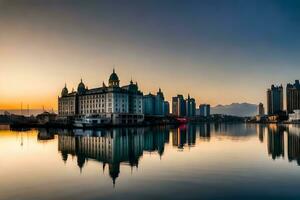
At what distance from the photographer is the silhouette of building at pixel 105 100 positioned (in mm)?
148875

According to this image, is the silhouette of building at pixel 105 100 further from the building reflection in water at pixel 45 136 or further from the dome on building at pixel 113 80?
the building reflection in water at pixel 45 136

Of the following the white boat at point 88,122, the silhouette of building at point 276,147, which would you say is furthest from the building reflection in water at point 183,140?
the white boat at point 88,122

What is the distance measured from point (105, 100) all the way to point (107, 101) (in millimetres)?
2049

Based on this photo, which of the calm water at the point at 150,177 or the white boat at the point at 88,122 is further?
the white boat at the point at 88,122

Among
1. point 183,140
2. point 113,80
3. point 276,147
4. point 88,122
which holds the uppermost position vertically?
point 113,80

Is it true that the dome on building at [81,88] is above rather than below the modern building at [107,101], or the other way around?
above

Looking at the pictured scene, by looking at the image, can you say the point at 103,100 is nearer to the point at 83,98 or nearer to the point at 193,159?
the point at 83,98

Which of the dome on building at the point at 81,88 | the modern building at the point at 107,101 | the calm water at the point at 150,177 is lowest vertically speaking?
the calm water at the point at 150,177

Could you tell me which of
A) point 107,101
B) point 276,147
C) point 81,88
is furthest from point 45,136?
point 81,88

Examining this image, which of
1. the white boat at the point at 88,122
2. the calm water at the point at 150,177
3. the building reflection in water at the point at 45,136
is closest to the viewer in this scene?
the calm water at the point at 150,177

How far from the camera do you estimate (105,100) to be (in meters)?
151

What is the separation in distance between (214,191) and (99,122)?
115 metres

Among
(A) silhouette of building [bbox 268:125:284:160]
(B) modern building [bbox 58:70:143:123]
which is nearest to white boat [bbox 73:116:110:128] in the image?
(B) modern building [bbox 58:70:143:123]

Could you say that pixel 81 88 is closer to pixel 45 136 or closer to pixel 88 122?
pixel 88 122
